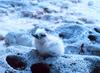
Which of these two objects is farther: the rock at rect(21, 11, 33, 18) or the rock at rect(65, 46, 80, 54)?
the rock at rect(21, 11, 33, 18)

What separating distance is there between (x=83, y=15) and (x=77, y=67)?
6.24 metres

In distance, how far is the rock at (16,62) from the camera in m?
3.90

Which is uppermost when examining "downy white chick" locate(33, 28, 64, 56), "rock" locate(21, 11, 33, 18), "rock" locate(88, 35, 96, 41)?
"downy white chick" locate(33, 28, 64, 56)

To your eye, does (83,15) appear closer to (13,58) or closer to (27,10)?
(27,10)

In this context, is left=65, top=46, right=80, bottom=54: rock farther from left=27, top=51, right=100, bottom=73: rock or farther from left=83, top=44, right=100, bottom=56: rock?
left=27, top=51, right=100, bottom=73: rock

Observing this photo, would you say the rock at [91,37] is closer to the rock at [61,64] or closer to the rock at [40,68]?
the rock at [61,64]

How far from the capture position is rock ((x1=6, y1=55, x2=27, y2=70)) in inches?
154

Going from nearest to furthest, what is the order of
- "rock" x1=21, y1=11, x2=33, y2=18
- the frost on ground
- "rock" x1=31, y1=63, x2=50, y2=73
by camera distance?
"rock" x1=31, y1=63, x2=50, y2=73, the frost on ground, "rock" x1=21, y1=11, x2=33, y2=18

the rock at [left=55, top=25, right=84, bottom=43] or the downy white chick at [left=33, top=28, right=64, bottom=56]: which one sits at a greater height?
the downy white chick at [left=33, top=28, right=64, bottom=56]

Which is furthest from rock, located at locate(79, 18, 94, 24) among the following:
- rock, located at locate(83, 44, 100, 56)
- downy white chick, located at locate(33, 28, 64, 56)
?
downy white chick, located at locate(33, 28, 64, 56)

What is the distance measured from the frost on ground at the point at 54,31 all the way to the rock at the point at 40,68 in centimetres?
1

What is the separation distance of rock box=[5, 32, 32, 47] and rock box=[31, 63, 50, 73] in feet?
6.80

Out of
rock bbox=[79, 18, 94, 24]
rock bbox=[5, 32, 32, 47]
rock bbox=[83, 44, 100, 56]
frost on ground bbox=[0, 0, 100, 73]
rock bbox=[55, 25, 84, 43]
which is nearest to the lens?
frost on ground bbox=[0, 0, 100, 73]

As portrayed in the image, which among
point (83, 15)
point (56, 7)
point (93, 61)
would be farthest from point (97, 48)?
point (56, 7)
